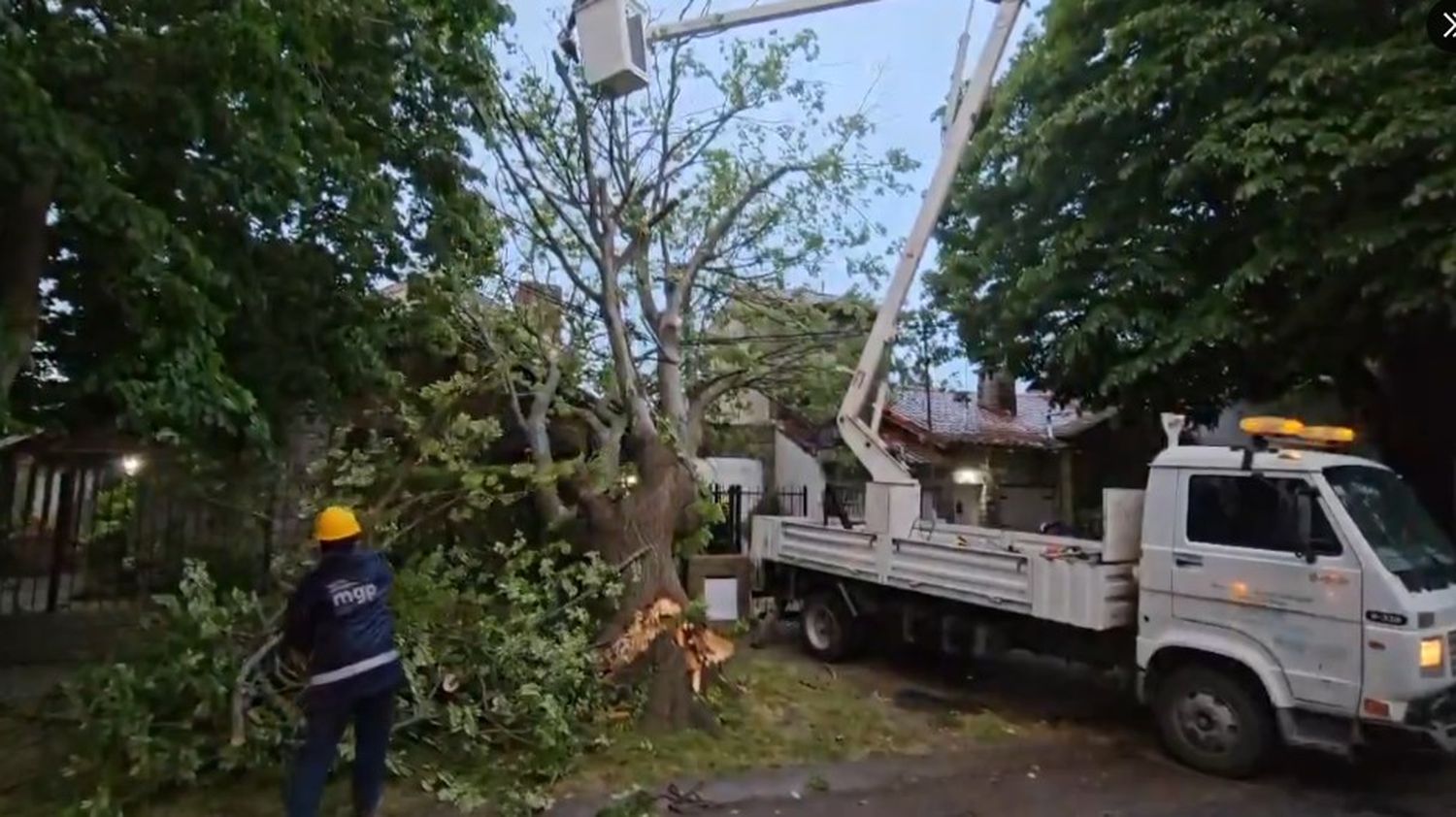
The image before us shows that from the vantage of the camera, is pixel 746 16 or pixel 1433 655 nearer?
pixel 1433 655

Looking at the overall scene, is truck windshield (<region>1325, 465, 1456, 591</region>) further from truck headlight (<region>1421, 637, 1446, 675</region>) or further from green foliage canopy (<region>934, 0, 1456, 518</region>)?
green foliage canopy (<region>934, 0, 1456, 518</region>)

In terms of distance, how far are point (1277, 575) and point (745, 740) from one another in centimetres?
356

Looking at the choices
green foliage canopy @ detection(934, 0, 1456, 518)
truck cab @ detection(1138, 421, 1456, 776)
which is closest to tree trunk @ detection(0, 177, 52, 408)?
truck cab @ detection(1138, 421, 1456, 776)

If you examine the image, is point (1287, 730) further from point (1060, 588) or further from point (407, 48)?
point (407, 48)

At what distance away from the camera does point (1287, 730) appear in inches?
231

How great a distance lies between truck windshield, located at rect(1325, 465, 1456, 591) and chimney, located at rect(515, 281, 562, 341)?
6.72 metres

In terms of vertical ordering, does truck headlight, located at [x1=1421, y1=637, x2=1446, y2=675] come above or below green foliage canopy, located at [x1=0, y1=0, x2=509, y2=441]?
below

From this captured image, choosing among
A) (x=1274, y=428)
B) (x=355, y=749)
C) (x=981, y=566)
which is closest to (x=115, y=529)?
(x=355, y=749)

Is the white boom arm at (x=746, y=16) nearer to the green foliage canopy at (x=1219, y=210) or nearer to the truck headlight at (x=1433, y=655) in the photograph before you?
the green foliage canopy at (x=1219, y=210)

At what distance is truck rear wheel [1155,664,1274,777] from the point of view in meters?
6.01

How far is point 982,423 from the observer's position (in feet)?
67.2

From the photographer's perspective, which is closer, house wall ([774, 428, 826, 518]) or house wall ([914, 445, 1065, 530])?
house wall ([774, 428, 826, 518])

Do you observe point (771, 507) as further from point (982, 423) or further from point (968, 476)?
point (982, 423)

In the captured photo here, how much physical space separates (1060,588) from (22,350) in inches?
264
